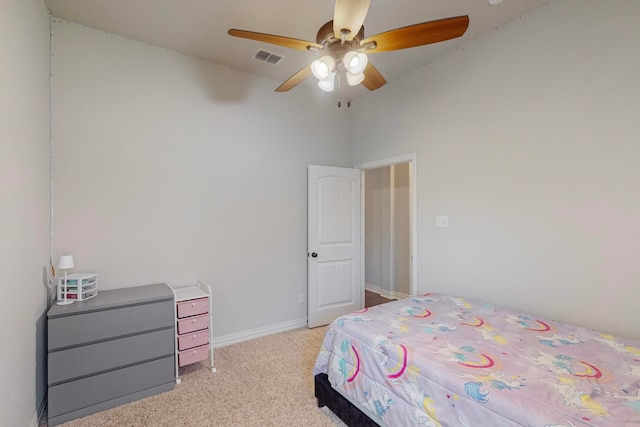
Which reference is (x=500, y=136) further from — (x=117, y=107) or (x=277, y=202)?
(x=117, y=107)

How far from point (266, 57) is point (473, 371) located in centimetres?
306

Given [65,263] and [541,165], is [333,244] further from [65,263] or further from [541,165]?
[65,263]

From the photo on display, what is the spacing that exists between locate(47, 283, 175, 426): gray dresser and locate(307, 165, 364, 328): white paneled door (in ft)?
5.50

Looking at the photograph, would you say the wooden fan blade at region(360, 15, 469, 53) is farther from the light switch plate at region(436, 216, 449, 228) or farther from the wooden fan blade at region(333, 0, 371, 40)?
the light switch plate at region(436, 216, 449, 228)

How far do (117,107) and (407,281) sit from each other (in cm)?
427

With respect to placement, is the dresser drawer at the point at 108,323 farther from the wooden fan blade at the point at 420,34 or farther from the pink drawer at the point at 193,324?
the wooden fan blade at the point at 420,34

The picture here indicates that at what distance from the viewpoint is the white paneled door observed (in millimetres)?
3543

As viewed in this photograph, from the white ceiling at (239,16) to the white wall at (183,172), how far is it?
7.4 inches

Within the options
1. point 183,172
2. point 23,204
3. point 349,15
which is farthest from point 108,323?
point 349,15

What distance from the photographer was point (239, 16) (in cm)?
230

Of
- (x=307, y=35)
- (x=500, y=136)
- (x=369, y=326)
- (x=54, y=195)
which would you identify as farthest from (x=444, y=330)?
(x=54, y=195)

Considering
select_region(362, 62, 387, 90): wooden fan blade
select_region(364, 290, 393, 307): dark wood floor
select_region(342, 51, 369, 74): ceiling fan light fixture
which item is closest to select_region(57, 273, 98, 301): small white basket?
select_region(342, 51, 369, 74): ceiling fan light fixture

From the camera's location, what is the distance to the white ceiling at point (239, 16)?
2164 mm

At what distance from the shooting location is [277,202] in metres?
3.40
